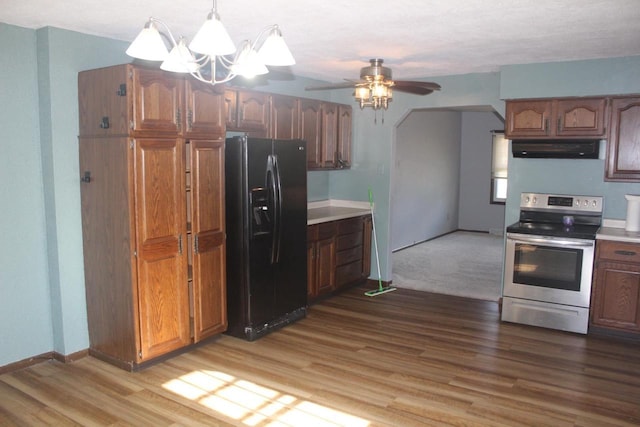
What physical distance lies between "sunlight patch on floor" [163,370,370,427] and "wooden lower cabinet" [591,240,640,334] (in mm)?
2675

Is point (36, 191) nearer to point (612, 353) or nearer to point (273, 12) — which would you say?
point (273, 12)

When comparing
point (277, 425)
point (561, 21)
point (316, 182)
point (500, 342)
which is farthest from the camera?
point (316, 182)

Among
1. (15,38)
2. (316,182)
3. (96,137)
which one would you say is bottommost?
(316,182)

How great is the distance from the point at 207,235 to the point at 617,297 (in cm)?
356

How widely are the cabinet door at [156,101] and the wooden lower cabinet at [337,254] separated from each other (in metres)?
1.96

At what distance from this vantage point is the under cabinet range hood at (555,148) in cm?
468

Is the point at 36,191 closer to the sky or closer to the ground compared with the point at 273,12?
closer to the ground

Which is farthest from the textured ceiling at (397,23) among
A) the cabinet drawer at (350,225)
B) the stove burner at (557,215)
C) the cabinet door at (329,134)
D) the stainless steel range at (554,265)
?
the cabinet drawer at (350,225)

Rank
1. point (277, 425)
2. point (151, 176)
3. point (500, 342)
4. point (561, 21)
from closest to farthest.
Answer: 1. point (277, 425)
2. point (561, 21)
3. point (151, 176)
4. point (500, 342)

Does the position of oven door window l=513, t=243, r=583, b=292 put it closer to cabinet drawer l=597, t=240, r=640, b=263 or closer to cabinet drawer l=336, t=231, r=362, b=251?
cabinet drawer l=597, t=240, r=640, b=263

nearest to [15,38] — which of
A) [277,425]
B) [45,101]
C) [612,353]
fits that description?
[45,101]

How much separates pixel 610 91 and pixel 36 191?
4859 mm

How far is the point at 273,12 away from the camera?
3135 mm

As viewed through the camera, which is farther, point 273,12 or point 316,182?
point 316,182
